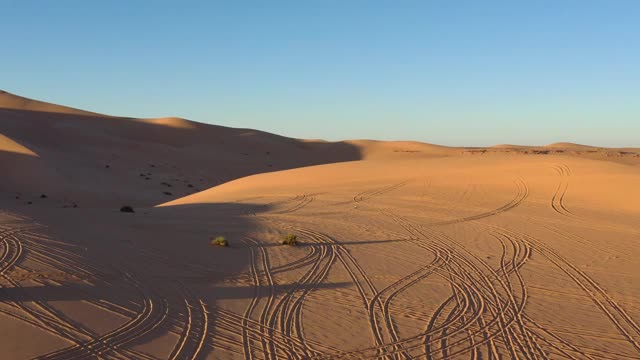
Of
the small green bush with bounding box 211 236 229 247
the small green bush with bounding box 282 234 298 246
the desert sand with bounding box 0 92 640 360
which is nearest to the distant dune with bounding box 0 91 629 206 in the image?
the desert sand with bounding box 0 92 640 360

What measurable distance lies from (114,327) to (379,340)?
3309 millimetres

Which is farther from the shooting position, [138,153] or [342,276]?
[138,153]

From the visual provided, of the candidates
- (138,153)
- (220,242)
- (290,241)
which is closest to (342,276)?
(290,241)

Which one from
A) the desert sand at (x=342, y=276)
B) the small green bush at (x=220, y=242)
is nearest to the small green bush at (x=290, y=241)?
the desert sand at (x=342, y=276)

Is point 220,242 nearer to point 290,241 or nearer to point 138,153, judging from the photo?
point 290,241

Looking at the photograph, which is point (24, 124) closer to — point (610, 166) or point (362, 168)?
point (362, 168)

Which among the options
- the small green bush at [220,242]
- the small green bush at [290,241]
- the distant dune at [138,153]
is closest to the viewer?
the small green bush at [220,242]

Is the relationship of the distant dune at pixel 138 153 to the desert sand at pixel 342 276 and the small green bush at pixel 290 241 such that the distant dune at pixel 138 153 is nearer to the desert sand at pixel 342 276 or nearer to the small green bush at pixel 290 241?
the desert sand at pixel 342 276

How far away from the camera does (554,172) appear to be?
26172 millimetres

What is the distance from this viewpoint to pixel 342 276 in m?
10.2

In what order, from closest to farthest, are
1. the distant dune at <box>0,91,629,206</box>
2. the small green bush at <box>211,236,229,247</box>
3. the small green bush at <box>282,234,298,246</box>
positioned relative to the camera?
the small green bush at <box>211,236,229,247</box>
the small green bush at <box>282,234,298,246</box>
the distant dune at <box>0,91,629,206</box>

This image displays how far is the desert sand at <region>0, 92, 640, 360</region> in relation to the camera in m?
6.82

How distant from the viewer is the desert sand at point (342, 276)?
6.82 meters

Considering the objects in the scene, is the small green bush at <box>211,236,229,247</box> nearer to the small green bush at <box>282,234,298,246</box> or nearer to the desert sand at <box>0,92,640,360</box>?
the desert sand at <box>0,92,640,360</box>
